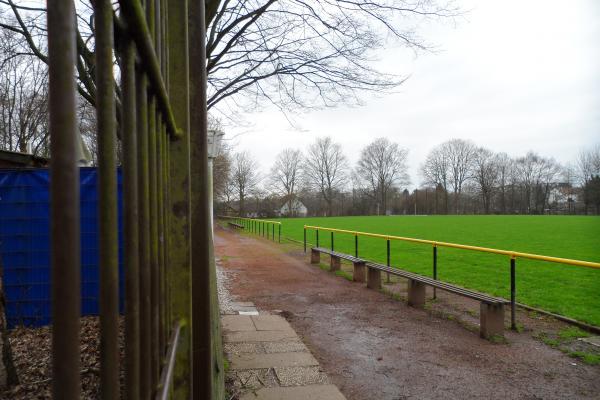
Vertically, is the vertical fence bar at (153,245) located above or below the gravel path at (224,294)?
Result: above

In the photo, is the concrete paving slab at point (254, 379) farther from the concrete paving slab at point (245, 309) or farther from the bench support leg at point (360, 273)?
the bench support leg at point (360, 273)

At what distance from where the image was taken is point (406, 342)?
5.55m

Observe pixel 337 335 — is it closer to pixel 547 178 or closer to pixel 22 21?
pixel 22 21

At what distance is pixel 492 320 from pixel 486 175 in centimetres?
8766

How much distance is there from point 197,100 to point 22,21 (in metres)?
7.87

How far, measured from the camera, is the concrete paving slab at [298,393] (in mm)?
3732

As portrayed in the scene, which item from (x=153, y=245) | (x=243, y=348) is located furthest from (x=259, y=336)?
(x=153, y=245)

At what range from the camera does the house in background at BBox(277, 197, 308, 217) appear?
7706cm

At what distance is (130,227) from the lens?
77 centimetres

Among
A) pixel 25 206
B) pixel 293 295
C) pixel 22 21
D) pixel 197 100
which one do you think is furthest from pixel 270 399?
pixel 22 21

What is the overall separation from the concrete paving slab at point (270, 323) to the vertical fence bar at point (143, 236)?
5180 millimetres

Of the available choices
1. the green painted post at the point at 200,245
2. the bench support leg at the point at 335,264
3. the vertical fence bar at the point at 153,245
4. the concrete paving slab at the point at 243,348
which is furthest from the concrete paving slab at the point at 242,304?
the vertical fence bar at the point at 153,245

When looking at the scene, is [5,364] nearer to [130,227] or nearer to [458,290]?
[130,227]

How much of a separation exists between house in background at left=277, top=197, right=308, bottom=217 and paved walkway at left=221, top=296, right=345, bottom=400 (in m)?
69.7
